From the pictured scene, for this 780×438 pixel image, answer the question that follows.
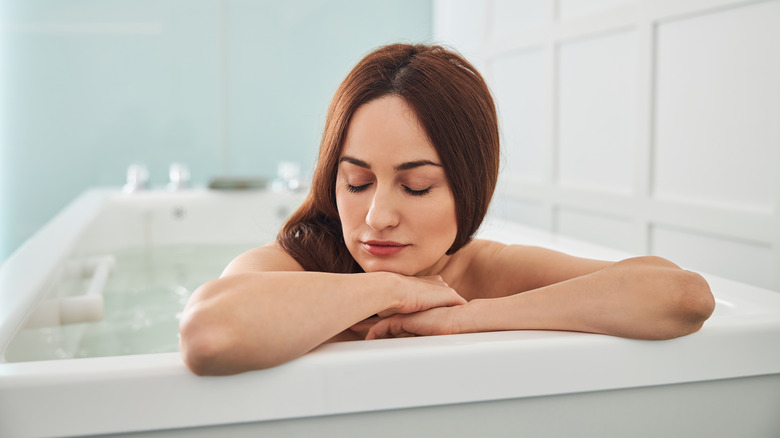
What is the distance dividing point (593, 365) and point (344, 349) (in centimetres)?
29

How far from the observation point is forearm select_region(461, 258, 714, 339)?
0.81 meters

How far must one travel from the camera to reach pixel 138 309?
174 cm

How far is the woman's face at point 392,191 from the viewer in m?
0.93

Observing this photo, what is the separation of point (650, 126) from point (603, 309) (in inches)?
50.1

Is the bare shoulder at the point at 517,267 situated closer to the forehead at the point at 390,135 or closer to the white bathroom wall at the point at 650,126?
the forehead at the point at 390,135

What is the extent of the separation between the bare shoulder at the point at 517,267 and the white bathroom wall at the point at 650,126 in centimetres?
71

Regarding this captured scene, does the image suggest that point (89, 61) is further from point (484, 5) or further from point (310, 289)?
point (310, 289)

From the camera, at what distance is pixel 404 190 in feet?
3.13

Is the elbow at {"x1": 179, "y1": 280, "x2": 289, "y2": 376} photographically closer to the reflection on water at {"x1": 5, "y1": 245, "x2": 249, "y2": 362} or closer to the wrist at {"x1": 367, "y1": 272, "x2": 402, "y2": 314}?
the wrist at {"x1": 367, "y1": 272, "x2": 402, "y2": 314}

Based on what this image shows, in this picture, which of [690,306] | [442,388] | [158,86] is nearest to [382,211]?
[442,388]

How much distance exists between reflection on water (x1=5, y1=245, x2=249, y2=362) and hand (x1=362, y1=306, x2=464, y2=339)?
0.46 m

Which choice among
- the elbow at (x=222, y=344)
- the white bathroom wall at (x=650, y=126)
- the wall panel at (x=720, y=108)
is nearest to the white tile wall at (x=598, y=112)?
the white bathroom wall at (x=650, y=126)

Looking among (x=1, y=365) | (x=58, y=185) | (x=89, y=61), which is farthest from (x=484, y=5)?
(x=1, y=365)

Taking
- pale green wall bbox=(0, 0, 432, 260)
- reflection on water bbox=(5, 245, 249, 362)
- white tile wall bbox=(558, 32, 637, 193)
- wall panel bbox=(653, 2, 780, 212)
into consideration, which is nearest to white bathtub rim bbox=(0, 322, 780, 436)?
reflection on water bbox=(5, 245, 249, 362)
